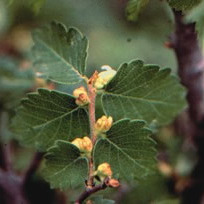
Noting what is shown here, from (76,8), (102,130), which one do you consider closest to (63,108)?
(102,130)

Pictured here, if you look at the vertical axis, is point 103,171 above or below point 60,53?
below

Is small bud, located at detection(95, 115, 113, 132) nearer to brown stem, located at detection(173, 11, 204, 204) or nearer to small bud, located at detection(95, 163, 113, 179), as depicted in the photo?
small bud, located at detection(95, 163, 113, 179)

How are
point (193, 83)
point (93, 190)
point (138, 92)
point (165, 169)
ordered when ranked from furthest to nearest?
1. point (165, 169)
2. point (193, 83)
3. point (138, 92)
4. point (93, 190)

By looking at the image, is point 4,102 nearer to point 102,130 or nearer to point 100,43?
point 102,130

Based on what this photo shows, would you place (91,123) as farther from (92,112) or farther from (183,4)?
(183,4)

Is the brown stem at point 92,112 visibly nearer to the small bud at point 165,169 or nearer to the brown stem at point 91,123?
the brown stem at point 91,123

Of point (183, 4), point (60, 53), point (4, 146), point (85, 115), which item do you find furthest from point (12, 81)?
point (183, 4)
